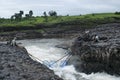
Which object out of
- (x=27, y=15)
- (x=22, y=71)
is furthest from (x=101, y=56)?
(x=27, y=15)

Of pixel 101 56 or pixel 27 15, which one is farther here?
pixel 27 15

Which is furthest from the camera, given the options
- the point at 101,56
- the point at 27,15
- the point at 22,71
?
the point at 27,15

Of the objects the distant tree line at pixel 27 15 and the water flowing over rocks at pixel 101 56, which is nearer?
the water flowing over rocks at pixel 101 56

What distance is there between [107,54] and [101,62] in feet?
4.37

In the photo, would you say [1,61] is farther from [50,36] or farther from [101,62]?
[50,36]

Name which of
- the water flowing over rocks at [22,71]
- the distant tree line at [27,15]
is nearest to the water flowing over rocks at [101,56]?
the water flowing over rocks at [22,71]

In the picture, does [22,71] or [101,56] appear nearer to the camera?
[22,71]

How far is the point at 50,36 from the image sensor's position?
351ft

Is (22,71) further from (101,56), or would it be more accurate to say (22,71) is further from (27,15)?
(27,15)

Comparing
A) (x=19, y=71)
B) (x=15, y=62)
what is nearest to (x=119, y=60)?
(x=15, y=62)

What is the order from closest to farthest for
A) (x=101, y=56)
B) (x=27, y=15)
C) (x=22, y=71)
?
(x=22, y=71) → (x=101, y=56) → (x=27, y=15)

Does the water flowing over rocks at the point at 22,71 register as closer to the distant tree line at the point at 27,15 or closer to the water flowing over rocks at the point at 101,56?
the water flowing over rocks at the point at 101,56

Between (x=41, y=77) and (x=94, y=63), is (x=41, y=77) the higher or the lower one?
the higher one

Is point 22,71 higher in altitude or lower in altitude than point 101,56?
higher
